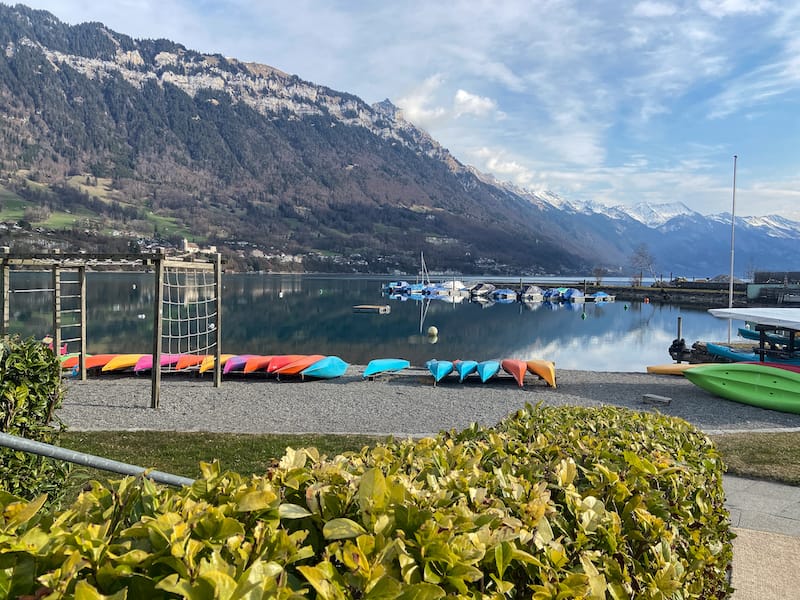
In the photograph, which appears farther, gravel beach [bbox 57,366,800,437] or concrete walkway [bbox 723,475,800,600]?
gravel beach [bbox 57,366,800,437]


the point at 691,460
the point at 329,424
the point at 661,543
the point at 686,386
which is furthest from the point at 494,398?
the point at 661,543

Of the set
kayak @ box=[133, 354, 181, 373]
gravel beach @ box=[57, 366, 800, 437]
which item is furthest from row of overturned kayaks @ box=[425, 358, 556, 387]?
kayak @ box=[133, 354, 181, 373]

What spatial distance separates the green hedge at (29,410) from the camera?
409 cm

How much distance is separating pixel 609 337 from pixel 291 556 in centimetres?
4289

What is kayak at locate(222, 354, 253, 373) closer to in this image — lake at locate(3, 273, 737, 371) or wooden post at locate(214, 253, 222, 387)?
wooden post at locate(214, 253, 222, 387)

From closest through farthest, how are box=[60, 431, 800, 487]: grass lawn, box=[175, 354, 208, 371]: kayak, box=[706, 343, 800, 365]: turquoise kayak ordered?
box=[60, 431, 800, 487]: grass lawn → box=[175, 354, 208, 371]: kayak → box=[706, 343, 800, 365]: turquoise kayak

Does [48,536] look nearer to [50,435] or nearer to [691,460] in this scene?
[691,460]

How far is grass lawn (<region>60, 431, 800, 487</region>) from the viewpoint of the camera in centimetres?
755

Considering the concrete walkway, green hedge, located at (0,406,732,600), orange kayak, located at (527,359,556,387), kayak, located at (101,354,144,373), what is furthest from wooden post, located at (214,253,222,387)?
green hedge, located at (0,406,732,600)

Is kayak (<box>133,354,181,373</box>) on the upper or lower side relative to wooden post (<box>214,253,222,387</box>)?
lower

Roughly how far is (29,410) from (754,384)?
14.9m

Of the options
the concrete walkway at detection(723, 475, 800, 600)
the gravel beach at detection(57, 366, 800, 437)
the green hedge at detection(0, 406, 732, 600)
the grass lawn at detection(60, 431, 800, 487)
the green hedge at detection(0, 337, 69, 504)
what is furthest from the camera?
the gravel beach at detection(57, 366, 800, 437)

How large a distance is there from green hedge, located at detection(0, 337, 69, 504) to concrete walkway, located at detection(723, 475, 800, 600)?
216 inches

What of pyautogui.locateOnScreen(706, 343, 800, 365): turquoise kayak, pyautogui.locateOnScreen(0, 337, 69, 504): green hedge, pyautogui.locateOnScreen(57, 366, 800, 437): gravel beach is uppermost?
pyautogui.locateOnScreen(0, 337, 69, 504): green hedge
